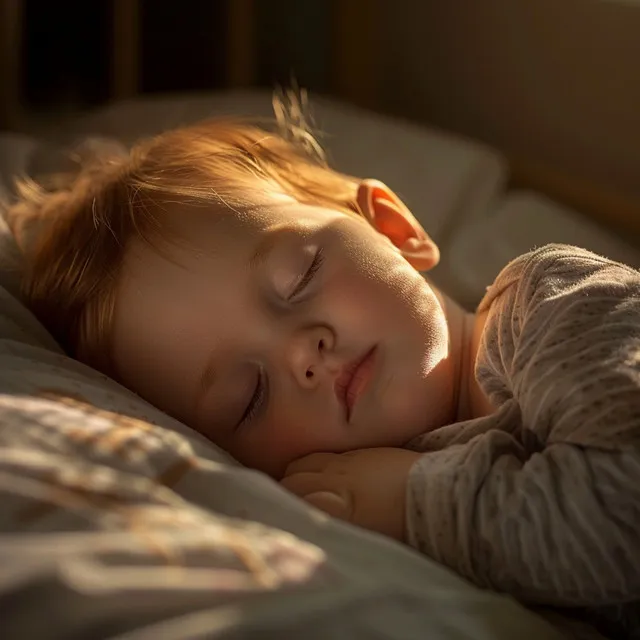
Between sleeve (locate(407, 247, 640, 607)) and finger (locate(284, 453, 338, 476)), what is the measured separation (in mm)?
124

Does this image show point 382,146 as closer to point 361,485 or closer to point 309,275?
point 309,275

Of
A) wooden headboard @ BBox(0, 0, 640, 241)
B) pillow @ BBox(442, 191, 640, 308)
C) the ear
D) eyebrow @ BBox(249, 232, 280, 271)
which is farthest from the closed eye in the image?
wooden headboard @ BBox(0, 0, 640, 241)

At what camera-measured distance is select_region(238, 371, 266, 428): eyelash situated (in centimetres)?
89

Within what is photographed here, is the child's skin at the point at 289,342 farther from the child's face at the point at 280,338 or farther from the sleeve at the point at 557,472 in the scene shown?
the sleeve at the point at 557,472

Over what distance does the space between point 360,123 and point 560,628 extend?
1.12 m

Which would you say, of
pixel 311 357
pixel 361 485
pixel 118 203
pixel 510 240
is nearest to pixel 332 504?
pixel 361 485

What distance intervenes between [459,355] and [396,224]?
0.68ft

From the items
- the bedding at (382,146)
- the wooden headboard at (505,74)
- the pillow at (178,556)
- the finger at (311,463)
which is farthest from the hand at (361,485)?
the wooden headboard at (505,74)

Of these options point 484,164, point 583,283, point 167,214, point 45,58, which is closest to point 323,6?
point 45,58

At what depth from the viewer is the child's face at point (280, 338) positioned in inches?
34.5

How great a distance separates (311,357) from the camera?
2.84 ft

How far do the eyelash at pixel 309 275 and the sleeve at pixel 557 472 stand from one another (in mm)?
220

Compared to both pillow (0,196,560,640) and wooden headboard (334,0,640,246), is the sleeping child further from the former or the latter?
wooden headboard (334,0,640,246)

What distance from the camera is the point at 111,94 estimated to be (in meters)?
2.22
